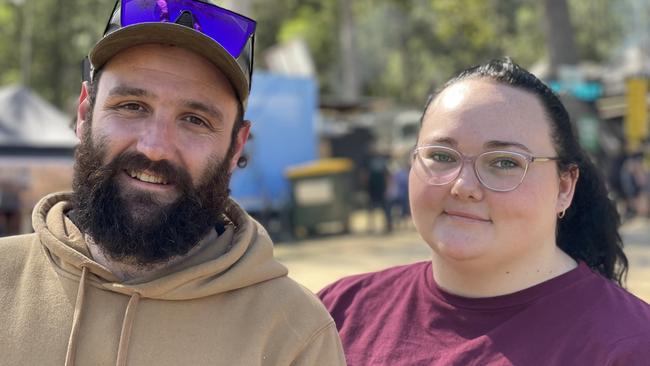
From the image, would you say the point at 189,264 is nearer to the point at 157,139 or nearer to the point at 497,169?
the point at 157,139

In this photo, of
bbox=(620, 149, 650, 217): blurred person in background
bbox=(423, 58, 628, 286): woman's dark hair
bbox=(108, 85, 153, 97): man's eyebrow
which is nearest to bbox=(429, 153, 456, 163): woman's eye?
bbox=(423, 58, 628, 286): woman's dark hair

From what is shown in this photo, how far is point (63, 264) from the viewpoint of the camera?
2328mm

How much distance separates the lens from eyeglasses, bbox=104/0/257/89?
93.4 inches

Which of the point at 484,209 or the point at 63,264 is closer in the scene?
the point at 63,264

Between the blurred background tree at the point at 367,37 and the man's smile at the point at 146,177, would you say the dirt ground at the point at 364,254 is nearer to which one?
the man's smile at the point at 146,177

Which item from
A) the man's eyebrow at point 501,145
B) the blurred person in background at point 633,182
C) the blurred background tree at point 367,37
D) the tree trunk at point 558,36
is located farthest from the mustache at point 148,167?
the blurred background tree at point 367,37

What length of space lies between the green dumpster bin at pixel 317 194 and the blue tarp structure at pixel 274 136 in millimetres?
260

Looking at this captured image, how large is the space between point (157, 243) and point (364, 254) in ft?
39.9

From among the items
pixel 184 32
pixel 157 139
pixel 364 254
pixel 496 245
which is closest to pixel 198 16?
pixel 184 32

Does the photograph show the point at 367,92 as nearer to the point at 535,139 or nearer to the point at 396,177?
the point at 396,177

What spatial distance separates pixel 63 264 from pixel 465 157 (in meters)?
1.28

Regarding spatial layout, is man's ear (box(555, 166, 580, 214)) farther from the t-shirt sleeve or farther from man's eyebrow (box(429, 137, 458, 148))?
the t-shirt sleeve

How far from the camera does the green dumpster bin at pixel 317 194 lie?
55.9ft

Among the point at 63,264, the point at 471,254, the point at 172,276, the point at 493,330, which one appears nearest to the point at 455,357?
the point at 493,330
